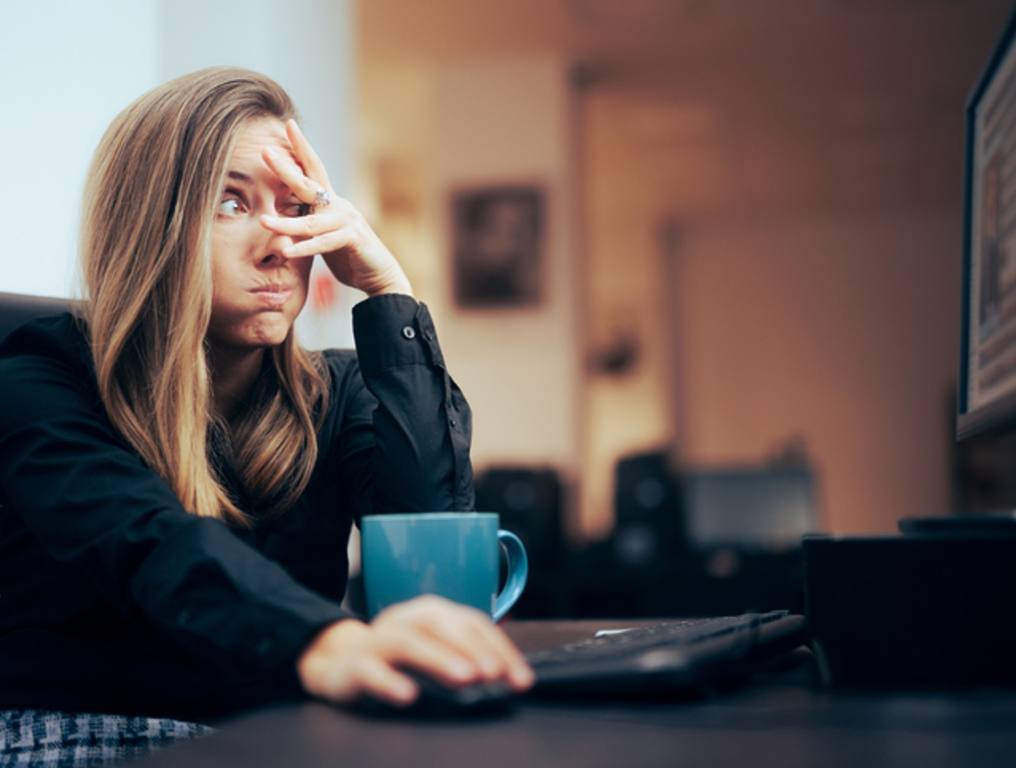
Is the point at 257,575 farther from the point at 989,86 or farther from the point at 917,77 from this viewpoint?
the point at 917,77

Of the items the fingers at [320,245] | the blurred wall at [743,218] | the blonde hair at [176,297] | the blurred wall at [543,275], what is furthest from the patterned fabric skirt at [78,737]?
Result: the blurred wall at [543,275]

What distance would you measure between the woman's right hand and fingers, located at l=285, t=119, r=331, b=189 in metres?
0.61

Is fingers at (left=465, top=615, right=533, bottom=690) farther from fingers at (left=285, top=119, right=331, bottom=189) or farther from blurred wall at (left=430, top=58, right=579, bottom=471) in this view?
blurred wall at (left=430, top=58, right=579, bottom=471)

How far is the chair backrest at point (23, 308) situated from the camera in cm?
106

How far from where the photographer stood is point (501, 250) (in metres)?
5.61

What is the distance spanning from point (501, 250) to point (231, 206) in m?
4.59

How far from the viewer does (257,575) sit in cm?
63

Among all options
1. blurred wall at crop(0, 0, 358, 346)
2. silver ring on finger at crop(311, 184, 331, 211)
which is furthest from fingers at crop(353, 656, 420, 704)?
blurred wall at crop(0, 0, 358, 346)

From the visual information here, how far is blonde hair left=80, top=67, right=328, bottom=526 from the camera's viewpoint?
958 millimetres

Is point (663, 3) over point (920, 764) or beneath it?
over

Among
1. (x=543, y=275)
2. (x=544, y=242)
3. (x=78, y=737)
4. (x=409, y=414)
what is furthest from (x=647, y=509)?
(x=78, y=737)

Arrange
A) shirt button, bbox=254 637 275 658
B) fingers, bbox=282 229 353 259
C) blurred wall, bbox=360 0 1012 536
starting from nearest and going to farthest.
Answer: shirt button, bbox=254 637 275 658, fingers, bbox=282 229 353 259, blurred wall, bbox=360 0 1012 536

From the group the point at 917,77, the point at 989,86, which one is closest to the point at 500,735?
the point at 989,86

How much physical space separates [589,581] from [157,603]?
3422mm
